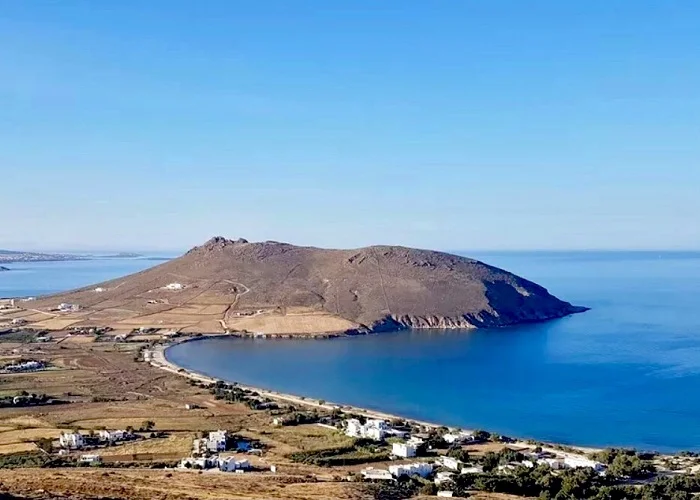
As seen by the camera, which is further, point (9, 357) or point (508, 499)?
point (9, 357)

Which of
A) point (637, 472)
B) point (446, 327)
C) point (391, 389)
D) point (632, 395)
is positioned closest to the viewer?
point (637, 472)

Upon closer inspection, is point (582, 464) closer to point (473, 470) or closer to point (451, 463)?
point (473, 470)

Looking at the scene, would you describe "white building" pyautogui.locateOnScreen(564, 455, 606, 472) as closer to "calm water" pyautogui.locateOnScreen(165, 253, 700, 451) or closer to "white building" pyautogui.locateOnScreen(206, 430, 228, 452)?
"calm water" pyautogui.locateOnScreen(165, 253, 700, 451)

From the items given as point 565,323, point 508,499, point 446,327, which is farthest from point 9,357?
point 565,323

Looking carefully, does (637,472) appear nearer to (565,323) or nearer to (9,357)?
(9,357)

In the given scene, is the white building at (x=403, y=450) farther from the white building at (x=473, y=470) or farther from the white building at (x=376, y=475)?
the white building at (x=473, y=470)
